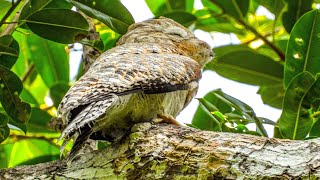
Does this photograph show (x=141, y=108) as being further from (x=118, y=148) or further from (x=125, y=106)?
(x=118, y=148)

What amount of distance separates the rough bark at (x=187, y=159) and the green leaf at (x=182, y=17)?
1.44 m

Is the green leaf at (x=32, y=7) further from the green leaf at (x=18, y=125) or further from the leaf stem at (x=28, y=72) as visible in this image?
the leaf stem at (x=28, y=72)

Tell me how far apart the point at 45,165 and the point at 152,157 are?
1.91 ft

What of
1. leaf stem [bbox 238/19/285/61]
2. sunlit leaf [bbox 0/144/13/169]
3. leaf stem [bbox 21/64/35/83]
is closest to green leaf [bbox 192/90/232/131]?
leaf stem [bbox 238/19/285/61]

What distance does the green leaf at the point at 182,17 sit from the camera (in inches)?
187

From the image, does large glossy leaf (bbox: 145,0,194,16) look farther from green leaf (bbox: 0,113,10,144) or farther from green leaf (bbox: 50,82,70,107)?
green leaf (bbox: 0,113,10,144)

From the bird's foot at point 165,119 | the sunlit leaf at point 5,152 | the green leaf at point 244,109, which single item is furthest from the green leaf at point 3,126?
the green leaf at point 244,109

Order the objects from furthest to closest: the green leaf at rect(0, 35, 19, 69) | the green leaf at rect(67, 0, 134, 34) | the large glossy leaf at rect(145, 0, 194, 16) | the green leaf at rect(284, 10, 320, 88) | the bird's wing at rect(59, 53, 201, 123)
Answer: the large glossy leaf at rect(145, 0, 194, 16), the green leaf at rect(284, 10, 320, 88), the green leaf at rect(67, 0, 134, 34), the green leaf at rect(0, 35, 19, 69), the bird's wing at rect(59, 53, 201, 123)

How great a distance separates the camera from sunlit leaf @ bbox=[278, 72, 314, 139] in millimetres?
3801

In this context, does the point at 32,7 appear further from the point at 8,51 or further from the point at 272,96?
the point at 272,96

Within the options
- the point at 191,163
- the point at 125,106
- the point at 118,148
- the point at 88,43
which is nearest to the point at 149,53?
the point at 88,43

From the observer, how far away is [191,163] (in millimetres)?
3053

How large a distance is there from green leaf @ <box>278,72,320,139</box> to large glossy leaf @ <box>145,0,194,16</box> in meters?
1.56

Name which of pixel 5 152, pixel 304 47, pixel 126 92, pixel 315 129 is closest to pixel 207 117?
pixel 304 47
